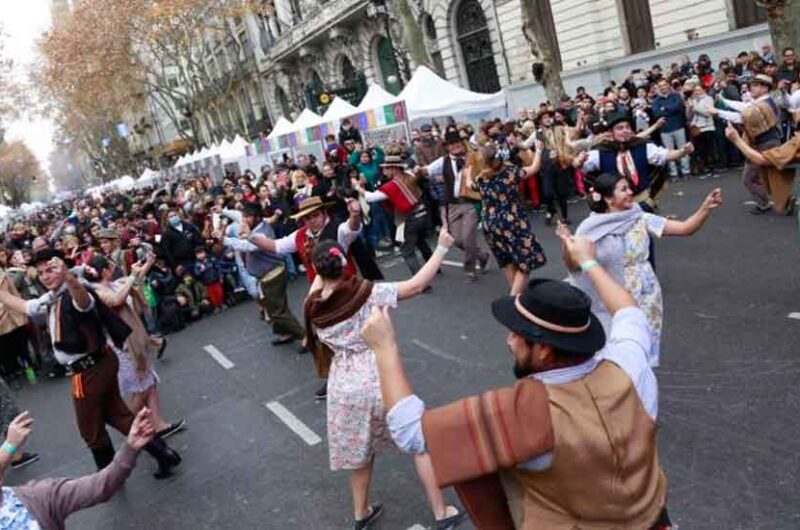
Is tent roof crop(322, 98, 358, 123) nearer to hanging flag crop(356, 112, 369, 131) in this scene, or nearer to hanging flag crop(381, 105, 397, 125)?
hanging flag crop(356, 112, 369, 131)

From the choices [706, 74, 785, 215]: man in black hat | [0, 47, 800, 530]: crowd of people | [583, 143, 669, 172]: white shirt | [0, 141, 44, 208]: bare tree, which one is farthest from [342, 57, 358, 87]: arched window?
[0, 141, 44, 208]: bare tree

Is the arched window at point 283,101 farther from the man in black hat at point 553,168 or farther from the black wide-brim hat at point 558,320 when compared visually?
the black wide-brim hat at point 558,320

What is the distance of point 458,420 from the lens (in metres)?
1.95

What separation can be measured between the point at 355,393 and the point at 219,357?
5.72 metres

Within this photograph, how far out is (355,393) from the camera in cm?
412

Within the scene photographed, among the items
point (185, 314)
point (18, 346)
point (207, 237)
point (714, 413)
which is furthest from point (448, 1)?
point (714, 413)

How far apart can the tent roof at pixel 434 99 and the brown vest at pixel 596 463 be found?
47.9 feet

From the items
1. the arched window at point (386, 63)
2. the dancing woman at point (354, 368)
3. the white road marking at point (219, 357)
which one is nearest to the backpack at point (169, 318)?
the white road marking at point (219, 357)

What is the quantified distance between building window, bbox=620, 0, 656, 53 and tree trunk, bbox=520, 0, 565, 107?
16.0 ft

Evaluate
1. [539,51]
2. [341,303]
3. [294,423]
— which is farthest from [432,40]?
[341,303]

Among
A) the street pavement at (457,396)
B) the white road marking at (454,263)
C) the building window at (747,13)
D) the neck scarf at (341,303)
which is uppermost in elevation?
the building window at (747,13)

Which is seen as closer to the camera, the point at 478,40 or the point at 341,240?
the point at 341,240

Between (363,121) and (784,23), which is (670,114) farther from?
(363,121)

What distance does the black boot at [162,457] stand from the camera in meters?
5.79
